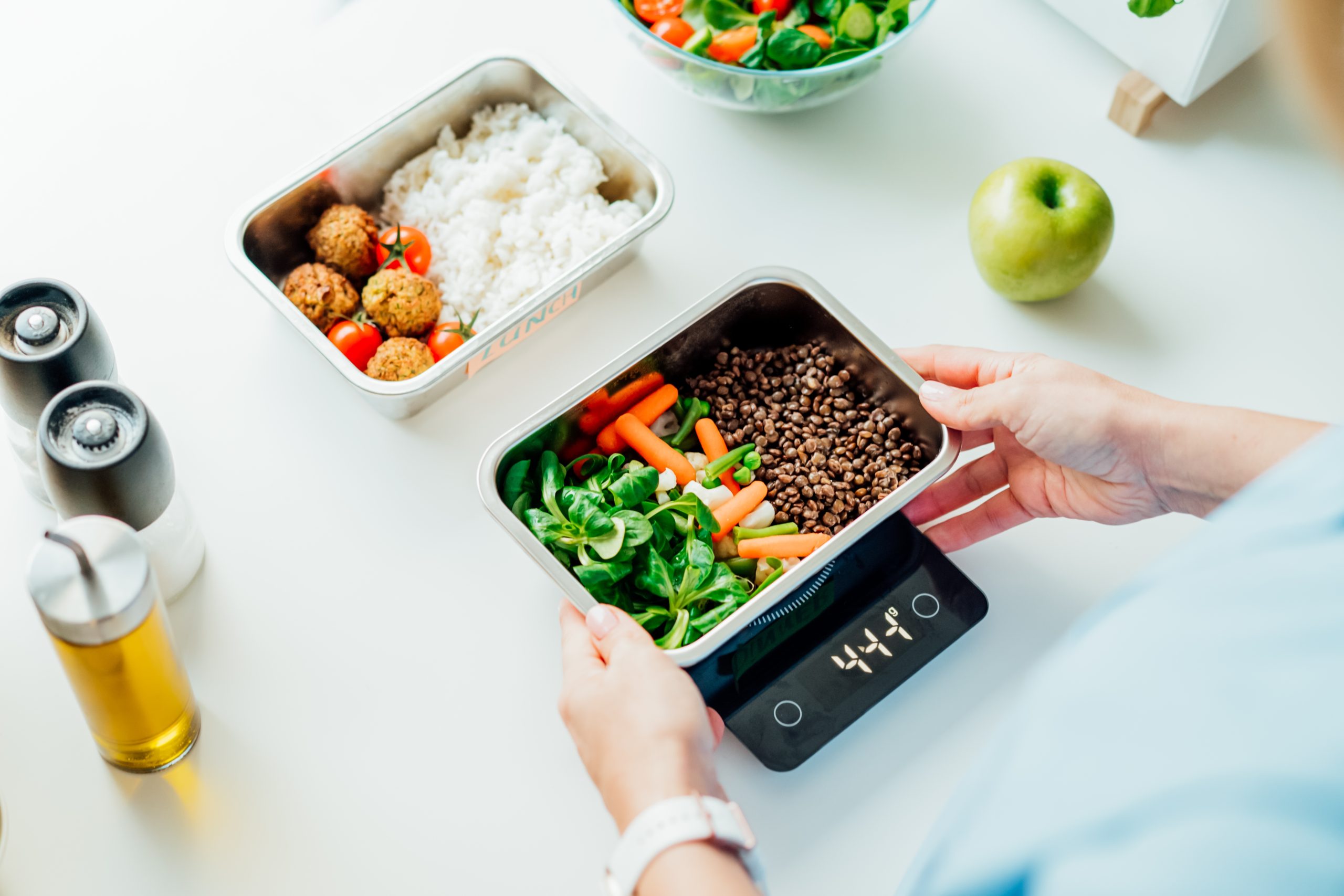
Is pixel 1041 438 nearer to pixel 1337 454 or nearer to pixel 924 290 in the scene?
pixel 924 290

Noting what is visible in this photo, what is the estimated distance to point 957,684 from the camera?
42.0 inches

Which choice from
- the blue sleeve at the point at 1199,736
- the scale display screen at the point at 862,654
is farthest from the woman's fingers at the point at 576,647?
the blue sleeve at the point at 1199,736

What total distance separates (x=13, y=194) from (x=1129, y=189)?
1.38 m

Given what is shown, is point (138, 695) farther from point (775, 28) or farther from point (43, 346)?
point (775, 28)

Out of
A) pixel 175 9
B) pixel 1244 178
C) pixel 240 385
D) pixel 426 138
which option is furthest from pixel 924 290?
pixel 175 9

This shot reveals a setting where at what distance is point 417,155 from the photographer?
4.29ft

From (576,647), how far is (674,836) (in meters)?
0.24

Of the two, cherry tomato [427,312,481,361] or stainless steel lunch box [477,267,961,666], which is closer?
stainless steel lunch box [477,267,961,666]

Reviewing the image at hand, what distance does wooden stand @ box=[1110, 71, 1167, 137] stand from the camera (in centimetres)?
137

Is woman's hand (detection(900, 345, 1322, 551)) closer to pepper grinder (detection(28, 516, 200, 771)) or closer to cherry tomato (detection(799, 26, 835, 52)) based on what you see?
cherry tomato (detection(799, 26, 835, 52))

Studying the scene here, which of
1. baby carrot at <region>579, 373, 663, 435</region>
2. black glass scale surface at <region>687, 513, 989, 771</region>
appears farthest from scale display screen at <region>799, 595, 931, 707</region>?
baby carrot at <region>579, 373, 663, 435</region>

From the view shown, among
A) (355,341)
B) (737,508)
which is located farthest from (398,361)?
(737,508)

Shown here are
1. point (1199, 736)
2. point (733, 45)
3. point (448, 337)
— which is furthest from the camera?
point (733, 45)

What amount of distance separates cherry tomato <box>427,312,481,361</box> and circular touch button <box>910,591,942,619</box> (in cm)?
56
